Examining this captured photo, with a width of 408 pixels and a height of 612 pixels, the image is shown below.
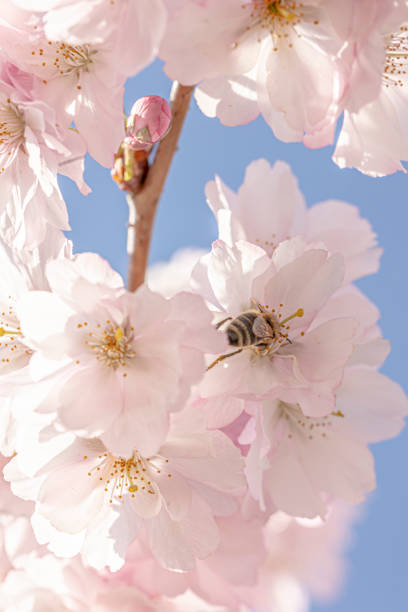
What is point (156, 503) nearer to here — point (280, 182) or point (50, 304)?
point (50, 304)

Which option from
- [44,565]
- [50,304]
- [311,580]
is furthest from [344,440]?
[311,580]

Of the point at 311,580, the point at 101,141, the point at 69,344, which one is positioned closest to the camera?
the point at 69,344

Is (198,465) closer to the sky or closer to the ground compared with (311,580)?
closer to the sky

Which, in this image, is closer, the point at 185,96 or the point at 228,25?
the point at 228,25

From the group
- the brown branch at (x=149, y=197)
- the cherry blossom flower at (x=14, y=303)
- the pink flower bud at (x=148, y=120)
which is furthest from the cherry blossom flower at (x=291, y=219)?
the cherry blossom flower at (x=14, y=303)

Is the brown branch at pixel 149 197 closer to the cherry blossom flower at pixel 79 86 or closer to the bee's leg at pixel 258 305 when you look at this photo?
the cherry blossom flower at pixel 79 86

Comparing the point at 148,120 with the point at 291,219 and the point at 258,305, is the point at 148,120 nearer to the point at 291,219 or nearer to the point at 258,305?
the point at 258,305
